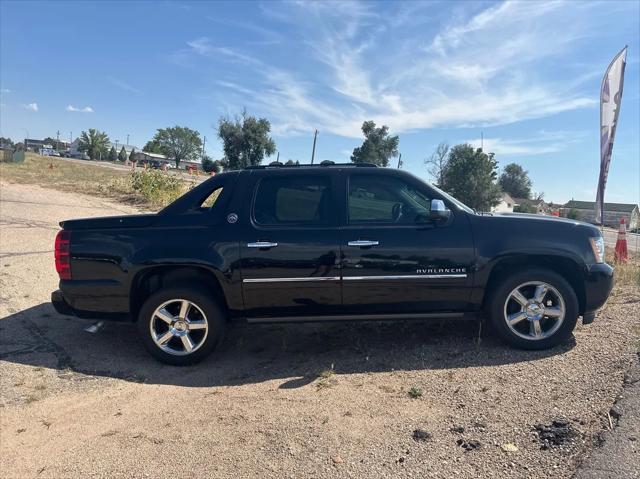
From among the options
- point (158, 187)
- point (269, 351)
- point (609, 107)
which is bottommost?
point (269, 351)

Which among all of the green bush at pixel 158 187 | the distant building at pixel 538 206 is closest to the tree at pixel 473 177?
the distant building at pixel 538 206

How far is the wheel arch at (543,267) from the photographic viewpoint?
4.52 m

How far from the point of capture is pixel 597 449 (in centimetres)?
291

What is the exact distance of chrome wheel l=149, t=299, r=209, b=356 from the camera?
14.6 ft

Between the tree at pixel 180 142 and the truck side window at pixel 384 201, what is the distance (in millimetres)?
116338

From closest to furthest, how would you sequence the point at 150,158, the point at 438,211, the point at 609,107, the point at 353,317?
the point at 438,211 → the point at 353,317 → the point at 609,107 → the point at 150,158

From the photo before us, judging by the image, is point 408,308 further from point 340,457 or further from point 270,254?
point 340,457

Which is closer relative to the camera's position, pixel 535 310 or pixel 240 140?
pixel 535 310

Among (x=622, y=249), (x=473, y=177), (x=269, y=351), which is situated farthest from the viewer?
(x=473, y=177)

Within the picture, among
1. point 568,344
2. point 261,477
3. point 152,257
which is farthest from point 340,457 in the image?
point 568,344

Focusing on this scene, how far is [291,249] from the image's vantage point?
4371 millimetres

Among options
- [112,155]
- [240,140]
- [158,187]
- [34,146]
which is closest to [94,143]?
[112,155]

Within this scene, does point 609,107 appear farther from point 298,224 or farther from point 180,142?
point 180,142

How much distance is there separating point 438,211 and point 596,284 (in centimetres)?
165
